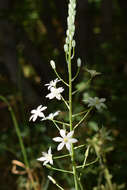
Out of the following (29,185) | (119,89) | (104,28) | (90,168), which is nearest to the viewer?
(90,168)

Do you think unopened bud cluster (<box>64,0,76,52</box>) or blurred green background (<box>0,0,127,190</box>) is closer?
unopened bud cluster (<box>64,0,76,52</box>)

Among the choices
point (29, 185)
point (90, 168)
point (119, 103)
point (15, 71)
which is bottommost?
point (29, 185)

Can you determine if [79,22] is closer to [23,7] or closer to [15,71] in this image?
[23,7]

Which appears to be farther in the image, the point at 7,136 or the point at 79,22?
the point at 79,22

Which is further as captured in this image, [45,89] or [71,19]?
[45,89]

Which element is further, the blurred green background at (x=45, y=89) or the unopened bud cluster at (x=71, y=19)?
the blurred green background at (x=45, y=89)

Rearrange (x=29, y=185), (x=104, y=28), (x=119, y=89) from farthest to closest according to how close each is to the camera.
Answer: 1. (x=104, y=28)
2. (x=119, y=89)
3. (x=29, y=185)

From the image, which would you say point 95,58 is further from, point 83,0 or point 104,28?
point 83,0

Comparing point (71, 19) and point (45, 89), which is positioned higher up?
point (71, 19)

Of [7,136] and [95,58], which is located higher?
[95,58]

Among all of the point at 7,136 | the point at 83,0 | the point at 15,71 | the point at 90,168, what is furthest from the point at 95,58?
the point at 90,168
